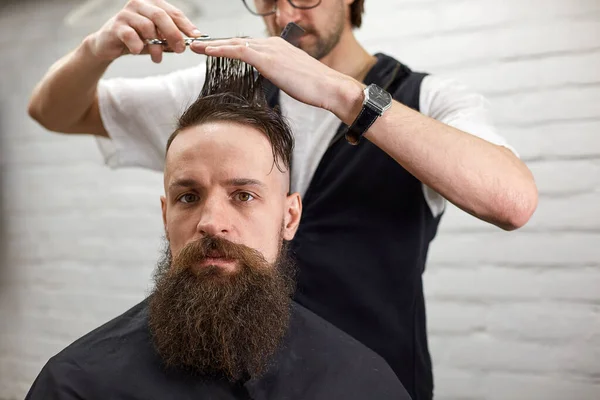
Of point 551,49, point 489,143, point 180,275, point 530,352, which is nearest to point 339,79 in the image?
point 489,143

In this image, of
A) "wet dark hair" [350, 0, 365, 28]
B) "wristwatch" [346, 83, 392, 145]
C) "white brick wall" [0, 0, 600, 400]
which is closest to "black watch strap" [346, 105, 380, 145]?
"wristwatch" [346, 83, 392, 145]

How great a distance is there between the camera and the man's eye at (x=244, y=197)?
1370mm

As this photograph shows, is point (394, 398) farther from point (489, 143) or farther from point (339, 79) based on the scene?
point (339, 79)

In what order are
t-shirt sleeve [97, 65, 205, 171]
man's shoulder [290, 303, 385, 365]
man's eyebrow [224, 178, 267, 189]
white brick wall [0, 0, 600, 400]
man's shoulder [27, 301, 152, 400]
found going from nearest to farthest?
man's shoulder [27, 301, 152, 400] < man's eyebrow [224, 178, 267, 189] < man's shoulder [290, 303, 385, 365] < t-shirt sleeve [97, 65, 205, 171] < white brick wall [0, 0, 600, 400]

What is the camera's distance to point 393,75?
1.77 metres

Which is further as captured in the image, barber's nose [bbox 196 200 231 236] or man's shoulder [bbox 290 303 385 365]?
man's shoulder [bbox 290 303 385 365]

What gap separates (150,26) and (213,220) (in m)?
0.49

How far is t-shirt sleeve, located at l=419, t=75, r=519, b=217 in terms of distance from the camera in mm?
1612

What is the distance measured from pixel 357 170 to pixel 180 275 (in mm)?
617

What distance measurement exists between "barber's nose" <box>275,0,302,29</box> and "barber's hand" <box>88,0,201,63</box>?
342 millimetres

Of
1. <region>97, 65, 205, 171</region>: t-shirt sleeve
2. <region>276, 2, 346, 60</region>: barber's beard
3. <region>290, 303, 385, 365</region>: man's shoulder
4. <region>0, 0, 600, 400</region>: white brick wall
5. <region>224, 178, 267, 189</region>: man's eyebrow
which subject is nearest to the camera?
<region>224, 178, 267, 189</region>: man's eyebrow

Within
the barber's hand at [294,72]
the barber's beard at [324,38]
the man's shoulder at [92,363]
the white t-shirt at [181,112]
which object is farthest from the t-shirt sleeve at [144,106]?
the man's shoulder at [92,363]

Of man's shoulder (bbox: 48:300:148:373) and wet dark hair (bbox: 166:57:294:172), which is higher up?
wet dark hair (bbox: 166:57:294:172)

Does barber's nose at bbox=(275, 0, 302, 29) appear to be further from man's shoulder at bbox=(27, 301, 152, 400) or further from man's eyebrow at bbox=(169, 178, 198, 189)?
man's shoulder at bbox=(27, 301, 152, 400)
